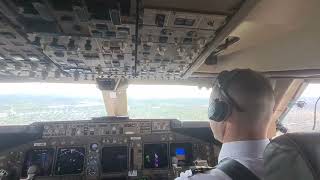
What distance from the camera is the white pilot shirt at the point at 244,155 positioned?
Answer: 1.20 meters

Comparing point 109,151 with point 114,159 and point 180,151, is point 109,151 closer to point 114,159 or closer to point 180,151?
point 114,159

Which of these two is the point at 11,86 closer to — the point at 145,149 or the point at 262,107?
the point at 145,149

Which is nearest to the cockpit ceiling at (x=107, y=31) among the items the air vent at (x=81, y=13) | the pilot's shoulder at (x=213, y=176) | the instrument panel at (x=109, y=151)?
the air vent at (x=81, y=13)

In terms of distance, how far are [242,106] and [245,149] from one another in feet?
0.57

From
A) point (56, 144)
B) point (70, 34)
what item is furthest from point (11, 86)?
point (70, 34)

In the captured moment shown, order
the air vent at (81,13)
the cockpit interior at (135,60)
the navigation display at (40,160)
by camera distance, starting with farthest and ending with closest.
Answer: the navigation display at (40,160) < the cockpit interior at (135,60) < the air vent at (81,13)

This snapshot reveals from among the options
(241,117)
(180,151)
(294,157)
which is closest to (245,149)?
(241,117)

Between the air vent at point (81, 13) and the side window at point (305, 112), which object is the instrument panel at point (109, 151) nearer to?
the side window at point (305, 112)

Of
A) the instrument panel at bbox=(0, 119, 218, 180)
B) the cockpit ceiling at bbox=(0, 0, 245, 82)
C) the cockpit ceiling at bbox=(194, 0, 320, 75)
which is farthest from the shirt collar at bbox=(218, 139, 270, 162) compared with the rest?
the instrument panel at bbox=(0, 119, 218, 180)

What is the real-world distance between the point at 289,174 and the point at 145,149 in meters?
2.27

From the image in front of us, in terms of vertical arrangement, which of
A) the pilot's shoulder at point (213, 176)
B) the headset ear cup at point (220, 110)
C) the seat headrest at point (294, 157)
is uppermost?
the headset ear cup at point (220, 110)

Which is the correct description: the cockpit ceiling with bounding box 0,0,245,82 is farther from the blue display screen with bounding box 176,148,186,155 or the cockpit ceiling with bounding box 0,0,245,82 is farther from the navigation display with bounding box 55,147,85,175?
the blue display screen with bounding box 176,148,186,155

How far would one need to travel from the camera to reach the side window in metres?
3.67

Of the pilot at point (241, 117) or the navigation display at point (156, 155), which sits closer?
the pilot at point (241, 117)
